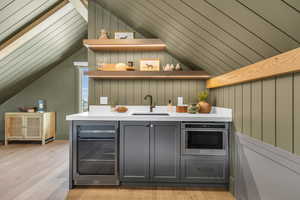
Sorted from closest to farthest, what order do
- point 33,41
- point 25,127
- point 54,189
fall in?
point 54,189, point 33,41, point 25,127

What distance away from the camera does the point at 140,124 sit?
2568 mm

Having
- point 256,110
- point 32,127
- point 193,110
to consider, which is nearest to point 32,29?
point 32,127

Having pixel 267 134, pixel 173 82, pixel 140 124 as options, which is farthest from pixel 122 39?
pixel 267 134

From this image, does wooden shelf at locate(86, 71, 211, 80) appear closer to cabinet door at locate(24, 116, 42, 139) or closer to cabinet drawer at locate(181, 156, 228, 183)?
cabinet drawer at locate(181, 156, 228, 183)

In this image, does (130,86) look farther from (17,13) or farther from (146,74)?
(17,13)

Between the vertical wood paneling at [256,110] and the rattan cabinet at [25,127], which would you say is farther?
the rattan cabinet at [25,127]

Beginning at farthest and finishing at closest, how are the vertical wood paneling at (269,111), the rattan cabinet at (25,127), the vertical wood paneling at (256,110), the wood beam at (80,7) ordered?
the rattan cabinet at (25,127) → the wood beam at (80,7) → the vertical wood paneling at (256,110) → the vertical wood paneling at (269,111)

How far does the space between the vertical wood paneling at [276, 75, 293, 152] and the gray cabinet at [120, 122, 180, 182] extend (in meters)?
1.24

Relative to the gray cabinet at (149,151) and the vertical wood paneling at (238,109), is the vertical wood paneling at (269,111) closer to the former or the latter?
the vertical wood paneling at (238,109)

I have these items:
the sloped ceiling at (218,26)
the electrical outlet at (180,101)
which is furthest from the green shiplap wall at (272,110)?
the electrical outlet at (180,101)

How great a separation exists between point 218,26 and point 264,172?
1.24 metres

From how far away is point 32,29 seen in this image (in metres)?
3.54

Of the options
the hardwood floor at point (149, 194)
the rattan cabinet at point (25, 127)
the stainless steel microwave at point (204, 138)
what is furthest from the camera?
the rattan cabinet at point (25, 127)

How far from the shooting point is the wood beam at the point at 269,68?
1218mm
